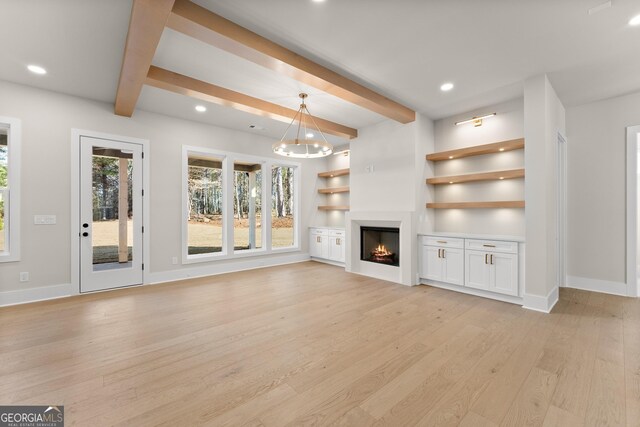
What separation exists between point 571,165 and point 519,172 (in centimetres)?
124

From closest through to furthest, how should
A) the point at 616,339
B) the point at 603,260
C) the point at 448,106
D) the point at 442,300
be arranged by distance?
the point at 616,339, the point at 442,300, the point at 603,260, the point at 448,106

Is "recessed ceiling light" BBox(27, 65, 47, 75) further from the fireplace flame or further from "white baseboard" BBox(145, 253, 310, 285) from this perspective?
the fireplace flame

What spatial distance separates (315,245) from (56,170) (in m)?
4.93

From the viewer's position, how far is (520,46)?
9.44ft

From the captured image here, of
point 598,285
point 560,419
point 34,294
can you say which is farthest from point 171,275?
point 598,285

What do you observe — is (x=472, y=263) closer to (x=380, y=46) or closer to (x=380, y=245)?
(x=380, y=245)

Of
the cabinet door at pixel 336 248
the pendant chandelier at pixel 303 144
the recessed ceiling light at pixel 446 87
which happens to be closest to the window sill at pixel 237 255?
the cabinet door at pixel 336 248

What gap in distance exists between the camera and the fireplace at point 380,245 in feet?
17.4

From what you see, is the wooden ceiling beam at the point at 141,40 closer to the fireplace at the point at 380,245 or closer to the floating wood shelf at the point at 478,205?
the fireplace at the point at 380,245

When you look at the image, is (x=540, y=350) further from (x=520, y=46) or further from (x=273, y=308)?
(x=520, y=46)

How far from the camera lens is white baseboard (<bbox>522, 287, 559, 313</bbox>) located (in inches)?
133

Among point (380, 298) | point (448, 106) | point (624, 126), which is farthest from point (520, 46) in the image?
point (380, 298)

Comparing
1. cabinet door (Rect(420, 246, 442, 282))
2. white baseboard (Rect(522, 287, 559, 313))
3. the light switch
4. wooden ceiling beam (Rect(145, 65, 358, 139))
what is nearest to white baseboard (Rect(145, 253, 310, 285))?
the light switch

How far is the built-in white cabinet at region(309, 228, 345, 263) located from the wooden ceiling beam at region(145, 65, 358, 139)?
2579 mm
